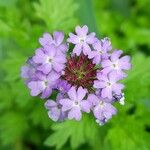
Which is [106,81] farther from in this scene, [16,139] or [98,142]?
[16,139]

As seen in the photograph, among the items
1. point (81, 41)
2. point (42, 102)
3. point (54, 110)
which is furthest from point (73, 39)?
point (42, 102)

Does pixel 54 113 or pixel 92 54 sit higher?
pixel 92 54

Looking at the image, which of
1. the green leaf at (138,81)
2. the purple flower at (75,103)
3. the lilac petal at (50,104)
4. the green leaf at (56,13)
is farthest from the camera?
the green leaf at (56,13)

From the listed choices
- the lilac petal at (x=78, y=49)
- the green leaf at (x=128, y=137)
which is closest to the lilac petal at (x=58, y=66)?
the lilac petal at (x=78, y=49)

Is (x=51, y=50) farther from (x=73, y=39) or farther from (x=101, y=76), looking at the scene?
(x=101, y=76)

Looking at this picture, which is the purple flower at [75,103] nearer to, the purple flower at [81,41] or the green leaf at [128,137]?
the purple flower at [81,41]

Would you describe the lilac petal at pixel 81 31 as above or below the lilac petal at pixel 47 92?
above
